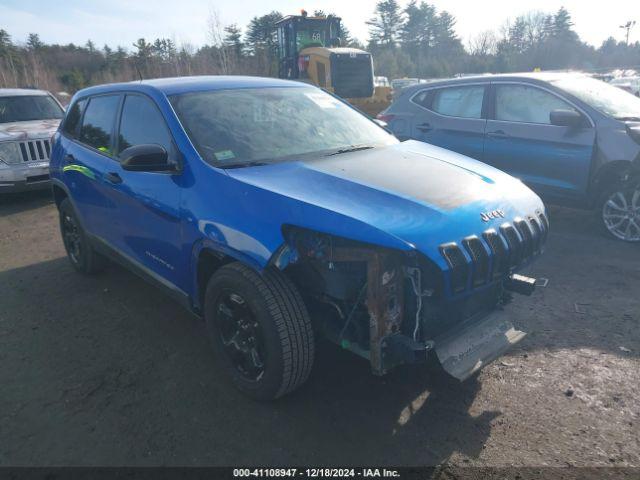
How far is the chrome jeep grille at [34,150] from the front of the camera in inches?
308

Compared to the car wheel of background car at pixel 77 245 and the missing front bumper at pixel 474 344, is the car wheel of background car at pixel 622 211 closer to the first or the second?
the missing front bumper at pixel 474 344

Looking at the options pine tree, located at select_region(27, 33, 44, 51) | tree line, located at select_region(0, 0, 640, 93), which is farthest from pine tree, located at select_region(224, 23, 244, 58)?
pine tree, located at select_region(27, 33, 44, 51)

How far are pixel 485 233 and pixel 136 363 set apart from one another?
247 cm

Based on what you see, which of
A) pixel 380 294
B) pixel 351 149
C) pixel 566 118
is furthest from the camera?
pixel 566 118

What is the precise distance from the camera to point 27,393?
10.2 feet

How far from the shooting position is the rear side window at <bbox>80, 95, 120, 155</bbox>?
4008 millimetres

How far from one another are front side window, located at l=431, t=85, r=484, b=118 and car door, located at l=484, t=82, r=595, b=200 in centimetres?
22

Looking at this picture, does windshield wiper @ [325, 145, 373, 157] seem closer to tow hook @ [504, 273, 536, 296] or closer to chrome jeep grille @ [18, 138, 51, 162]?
tow hook @ [504, 273, 536, 296]

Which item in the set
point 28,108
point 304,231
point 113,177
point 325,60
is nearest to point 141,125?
point 113,177

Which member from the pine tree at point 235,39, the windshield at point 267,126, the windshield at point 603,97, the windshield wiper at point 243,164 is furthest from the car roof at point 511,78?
the pine tree at point 235,39

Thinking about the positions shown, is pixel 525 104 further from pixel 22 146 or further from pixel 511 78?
pixel 22 146

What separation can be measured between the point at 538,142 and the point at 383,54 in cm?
5505

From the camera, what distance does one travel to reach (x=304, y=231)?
8.33ft

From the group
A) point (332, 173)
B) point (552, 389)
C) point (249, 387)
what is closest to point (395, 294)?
point (332, 173)
